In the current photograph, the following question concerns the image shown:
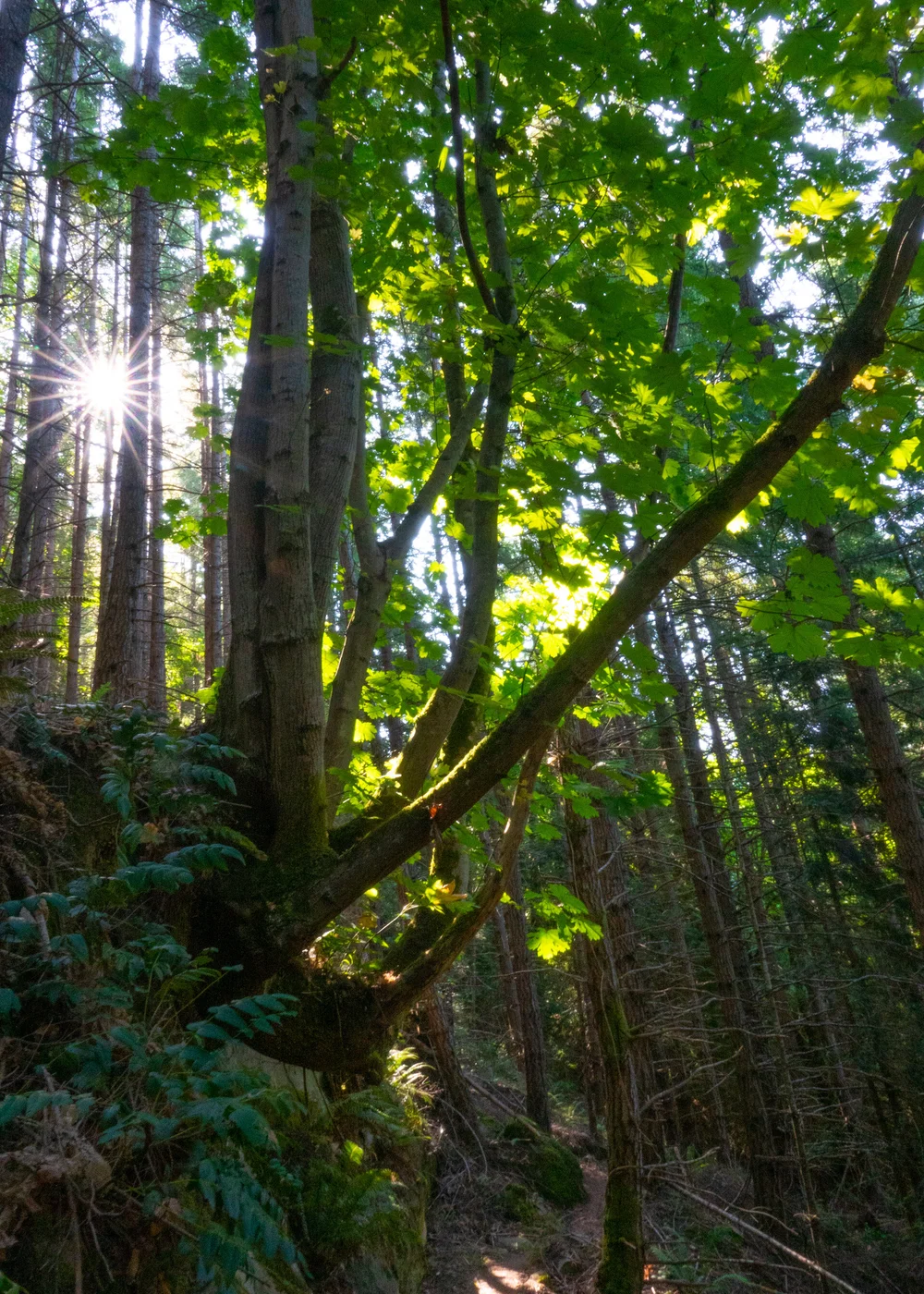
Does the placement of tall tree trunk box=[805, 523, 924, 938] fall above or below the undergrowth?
above

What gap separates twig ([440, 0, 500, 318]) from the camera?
2975 millimetres

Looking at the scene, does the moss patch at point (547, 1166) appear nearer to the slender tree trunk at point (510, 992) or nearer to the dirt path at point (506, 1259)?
the dirt path at point (506, 1259)

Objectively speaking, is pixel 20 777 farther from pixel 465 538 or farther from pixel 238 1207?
pixel 465 538

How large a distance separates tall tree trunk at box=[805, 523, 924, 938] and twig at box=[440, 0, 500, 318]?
574 cm

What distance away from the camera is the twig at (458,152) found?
2975 mm

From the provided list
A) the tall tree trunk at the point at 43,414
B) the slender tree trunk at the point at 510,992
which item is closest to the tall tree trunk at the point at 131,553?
the tall tree trunk at the point at 43,414

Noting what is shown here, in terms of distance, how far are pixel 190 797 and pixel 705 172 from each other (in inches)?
146

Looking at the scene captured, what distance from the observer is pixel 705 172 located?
11.6ft

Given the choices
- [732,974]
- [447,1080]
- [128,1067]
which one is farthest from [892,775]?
[128,1067]

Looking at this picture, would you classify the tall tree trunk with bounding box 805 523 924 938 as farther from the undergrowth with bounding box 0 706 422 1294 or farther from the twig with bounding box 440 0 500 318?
the undergrowth with bounding box 0 706 422 1294

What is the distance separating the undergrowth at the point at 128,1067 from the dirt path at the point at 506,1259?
340 centimetres

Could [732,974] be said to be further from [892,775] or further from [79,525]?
[79,525]

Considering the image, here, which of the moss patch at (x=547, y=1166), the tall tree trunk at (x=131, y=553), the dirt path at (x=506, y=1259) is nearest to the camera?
the dirt path at (x=506, y=1259)

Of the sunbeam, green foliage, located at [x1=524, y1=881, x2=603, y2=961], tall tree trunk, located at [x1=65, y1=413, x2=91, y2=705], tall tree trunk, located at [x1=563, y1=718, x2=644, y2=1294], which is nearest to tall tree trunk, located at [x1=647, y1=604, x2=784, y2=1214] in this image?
tall tree trunk, located at [x1=563, y1=718, x2=644, y2=1294]
